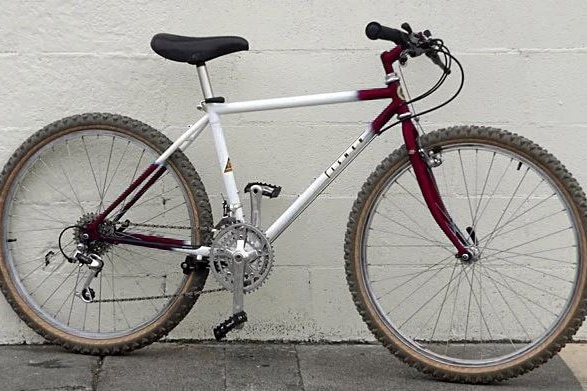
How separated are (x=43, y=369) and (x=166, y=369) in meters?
0.58

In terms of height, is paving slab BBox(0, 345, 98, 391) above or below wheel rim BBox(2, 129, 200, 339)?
below

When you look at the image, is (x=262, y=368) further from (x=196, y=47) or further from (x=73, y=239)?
(x=196, y=47)

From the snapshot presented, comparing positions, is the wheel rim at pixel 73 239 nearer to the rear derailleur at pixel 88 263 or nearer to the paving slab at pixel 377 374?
the rear derailleur at pixel 88 263

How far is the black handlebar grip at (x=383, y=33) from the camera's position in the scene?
176 inches

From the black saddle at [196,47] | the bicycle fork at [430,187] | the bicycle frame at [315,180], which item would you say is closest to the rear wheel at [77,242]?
the bicycle frame at [315,180]

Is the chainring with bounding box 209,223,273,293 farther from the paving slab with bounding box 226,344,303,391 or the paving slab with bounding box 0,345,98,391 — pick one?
the paving slab with bounding box 0,345,98,391

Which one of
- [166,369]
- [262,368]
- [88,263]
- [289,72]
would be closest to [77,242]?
[88,263]

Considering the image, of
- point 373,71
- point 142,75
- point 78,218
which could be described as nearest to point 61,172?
point 78,218

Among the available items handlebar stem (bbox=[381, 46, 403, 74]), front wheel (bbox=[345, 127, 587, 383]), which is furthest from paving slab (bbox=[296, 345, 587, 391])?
handlebar stem (bbox=[381, 46, 403, 74])

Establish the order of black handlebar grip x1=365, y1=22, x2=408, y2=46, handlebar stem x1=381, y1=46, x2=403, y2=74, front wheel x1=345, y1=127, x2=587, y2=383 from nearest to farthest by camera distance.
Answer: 1. black handlebar grip x1=365, y1=22, x2=408, y2=46
2. handlebar stem x1=381, y1=46, x2=403, y2=74
3. front wheel x1=345, y1=127, x2=587, y2=383

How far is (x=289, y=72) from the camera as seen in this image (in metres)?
5.07

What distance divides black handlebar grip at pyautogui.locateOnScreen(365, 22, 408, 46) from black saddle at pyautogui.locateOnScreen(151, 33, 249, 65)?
61 centimetres

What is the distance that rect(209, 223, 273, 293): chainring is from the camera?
4750 millimetres

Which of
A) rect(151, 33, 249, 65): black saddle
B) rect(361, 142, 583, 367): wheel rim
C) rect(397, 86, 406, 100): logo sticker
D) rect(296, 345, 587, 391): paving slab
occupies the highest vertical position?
rect(151, 33, 249, 65): black saddle
